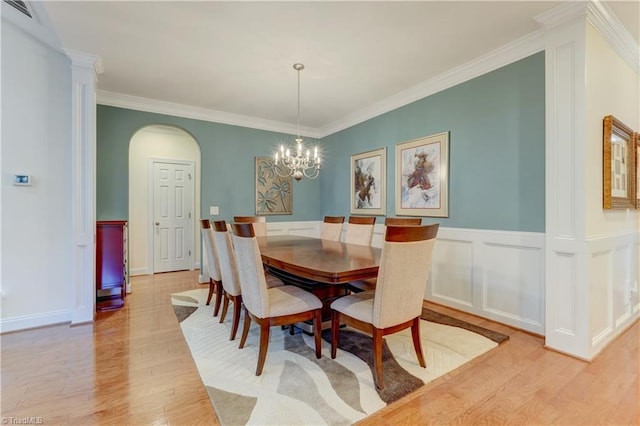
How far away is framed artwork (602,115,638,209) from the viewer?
7.53ft

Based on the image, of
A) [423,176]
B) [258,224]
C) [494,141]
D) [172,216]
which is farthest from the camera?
[172,216]

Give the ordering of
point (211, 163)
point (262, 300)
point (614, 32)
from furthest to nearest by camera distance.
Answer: point (211, 163) → point (614, 32) → point (262, 300)

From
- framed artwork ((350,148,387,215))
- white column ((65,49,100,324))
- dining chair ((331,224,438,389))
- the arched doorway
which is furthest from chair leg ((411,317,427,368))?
the arched doorway

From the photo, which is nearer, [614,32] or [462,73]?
[614,32]

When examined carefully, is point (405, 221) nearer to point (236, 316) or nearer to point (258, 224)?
point (236, 316)

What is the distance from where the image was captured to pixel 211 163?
4.45m

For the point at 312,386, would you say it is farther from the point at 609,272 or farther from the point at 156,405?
the point at 609,272

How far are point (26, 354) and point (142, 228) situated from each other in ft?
9.70

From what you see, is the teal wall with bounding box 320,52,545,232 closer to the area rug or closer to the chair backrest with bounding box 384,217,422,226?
the chair backrest with bounding box 384,217,422,226

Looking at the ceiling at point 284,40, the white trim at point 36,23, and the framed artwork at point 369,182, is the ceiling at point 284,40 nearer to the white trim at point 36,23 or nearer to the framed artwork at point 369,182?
the white trim at point 36,23

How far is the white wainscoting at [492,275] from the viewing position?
256cm

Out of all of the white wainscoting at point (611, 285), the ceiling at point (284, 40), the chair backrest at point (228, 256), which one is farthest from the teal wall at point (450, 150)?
the chair backrest at point (228, 256)

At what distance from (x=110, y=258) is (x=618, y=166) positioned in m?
5.08

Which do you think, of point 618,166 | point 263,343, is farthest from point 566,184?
point 263,343
